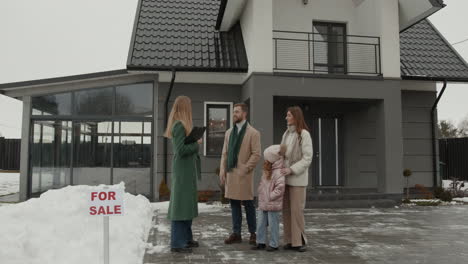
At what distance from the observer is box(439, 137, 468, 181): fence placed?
1554 cm

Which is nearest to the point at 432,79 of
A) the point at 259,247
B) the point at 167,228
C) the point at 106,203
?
the point at 259,247

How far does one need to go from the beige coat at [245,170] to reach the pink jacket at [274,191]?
26 centimetres

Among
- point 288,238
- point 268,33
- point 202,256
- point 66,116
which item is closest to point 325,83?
point 268,33

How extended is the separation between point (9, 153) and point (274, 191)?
23.0 m

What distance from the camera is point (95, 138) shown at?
1026cm

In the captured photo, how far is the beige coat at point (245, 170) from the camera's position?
4906 millimetres

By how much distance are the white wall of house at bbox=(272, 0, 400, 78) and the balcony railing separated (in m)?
0.10

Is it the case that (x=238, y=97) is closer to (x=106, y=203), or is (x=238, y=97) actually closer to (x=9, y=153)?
(x=106, y=203)

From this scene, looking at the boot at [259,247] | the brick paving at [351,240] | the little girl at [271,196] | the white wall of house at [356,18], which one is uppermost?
the white wall of house at [356,18]

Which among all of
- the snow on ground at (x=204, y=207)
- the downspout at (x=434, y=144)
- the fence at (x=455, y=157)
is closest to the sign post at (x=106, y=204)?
the snow on ground at (x=204, y=207)

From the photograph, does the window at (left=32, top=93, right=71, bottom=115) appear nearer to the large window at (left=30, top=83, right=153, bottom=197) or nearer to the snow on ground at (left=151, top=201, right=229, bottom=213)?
the large window at (left=30, top=83, right=153, bottom=197)

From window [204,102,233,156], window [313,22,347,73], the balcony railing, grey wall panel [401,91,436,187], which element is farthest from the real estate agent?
grey wall panel [401,91,436,187]

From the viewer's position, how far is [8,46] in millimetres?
44125

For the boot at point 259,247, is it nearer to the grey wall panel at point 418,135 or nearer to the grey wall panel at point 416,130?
the grey wall panel at point 418,135
